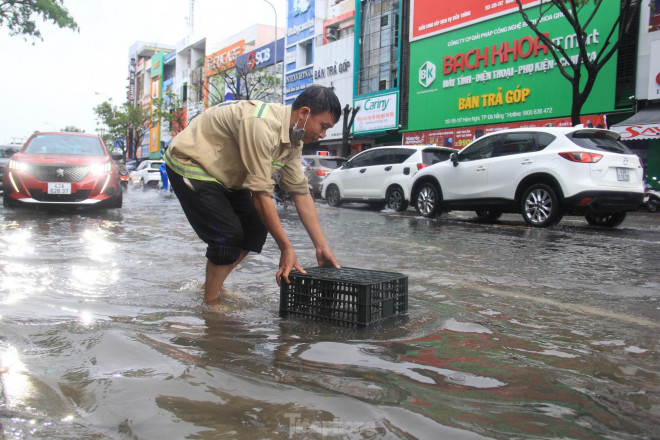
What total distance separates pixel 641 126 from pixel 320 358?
57.2ft

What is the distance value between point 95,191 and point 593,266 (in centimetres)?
768

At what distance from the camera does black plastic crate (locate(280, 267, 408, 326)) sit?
270 centimetres

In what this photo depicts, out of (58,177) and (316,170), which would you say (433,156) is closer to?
(316,170)

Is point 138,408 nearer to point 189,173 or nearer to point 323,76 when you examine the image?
point 189,173

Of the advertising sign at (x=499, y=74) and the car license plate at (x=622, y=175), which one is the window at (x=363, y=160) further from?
the advertising sign at (x=499, y=74)

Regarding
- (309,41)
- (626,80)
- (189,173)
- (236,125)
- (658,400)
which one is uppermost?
(309,41)

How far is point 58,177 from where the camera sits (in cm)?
912

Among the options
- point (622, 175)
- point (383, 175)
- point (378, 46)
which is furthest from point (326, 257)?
point (378, 46)

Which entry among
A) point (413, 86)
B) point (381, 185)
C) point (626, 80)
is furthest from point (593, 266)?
point (413, 86)

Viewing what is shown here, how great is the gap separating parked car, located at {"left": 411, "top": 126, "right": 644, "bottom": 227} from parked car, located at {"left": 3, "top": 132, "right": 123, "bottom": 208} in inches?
239

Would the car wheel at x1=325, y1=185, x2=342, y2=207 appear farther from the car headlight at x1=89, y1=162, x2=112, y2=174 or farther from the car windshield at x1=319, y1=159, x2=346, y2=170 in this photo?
the car headlight at x1=89, y1=162, x2=112, y2=174

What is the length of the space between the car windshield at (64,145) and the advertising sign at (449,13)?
1789cm

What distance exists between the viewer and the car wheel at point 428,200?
10812mm

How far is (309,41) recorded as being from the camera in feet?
119
